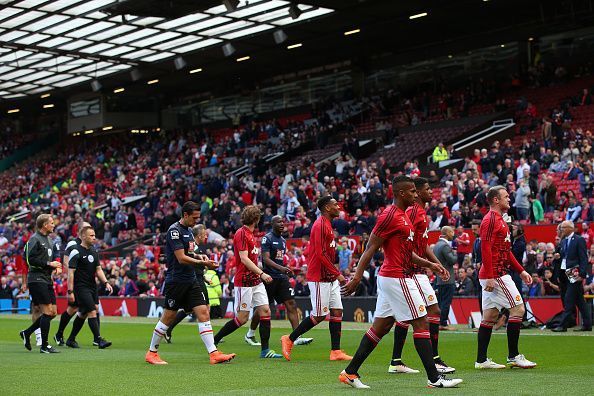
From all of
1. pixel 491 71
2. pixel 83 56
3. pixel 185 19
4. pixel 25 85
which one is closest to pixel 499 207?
pixel 185 19

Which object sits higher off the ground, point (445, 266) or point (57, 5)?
point (57, 5)

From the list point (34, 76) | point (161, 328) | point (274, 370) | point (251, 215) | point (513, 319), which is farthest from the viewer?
point (34, 76)

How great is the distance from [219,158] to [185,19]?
1081 cm

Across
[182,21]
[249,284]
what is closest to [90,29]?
[182,21]

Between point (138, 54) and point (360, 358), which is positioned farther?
point (138, 54)

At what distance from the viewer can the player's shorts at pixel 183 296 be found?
12.6m

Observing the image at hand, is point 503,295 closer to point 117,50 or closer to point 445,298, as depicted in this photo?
point 445,298

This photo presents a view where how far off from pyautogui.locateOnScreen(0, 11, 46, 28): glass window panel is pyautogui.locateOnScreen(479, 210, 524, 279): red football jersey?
28079 millimetres

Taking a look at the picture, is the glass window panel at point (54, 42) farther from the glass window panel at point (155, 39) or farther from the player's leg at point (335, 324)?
the player's leg at point (335, 324)

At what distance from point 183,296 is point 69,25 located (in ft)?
90.8

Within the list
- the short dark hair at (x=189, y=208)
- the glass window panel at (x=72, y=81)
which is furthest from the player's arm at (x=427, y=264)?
the glass window panel at (x=72, y=81)

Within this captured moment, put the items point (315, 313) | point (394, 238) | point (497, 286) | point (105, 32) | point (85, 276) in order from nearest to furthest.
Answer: point (394, 238) < point (497, 286) < point (315, 313) < point (85, 276) < point (105, 32)

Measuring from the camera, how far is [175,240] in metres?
12.5

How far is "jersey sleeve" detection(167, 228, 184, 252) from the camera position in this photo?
1254 cm
